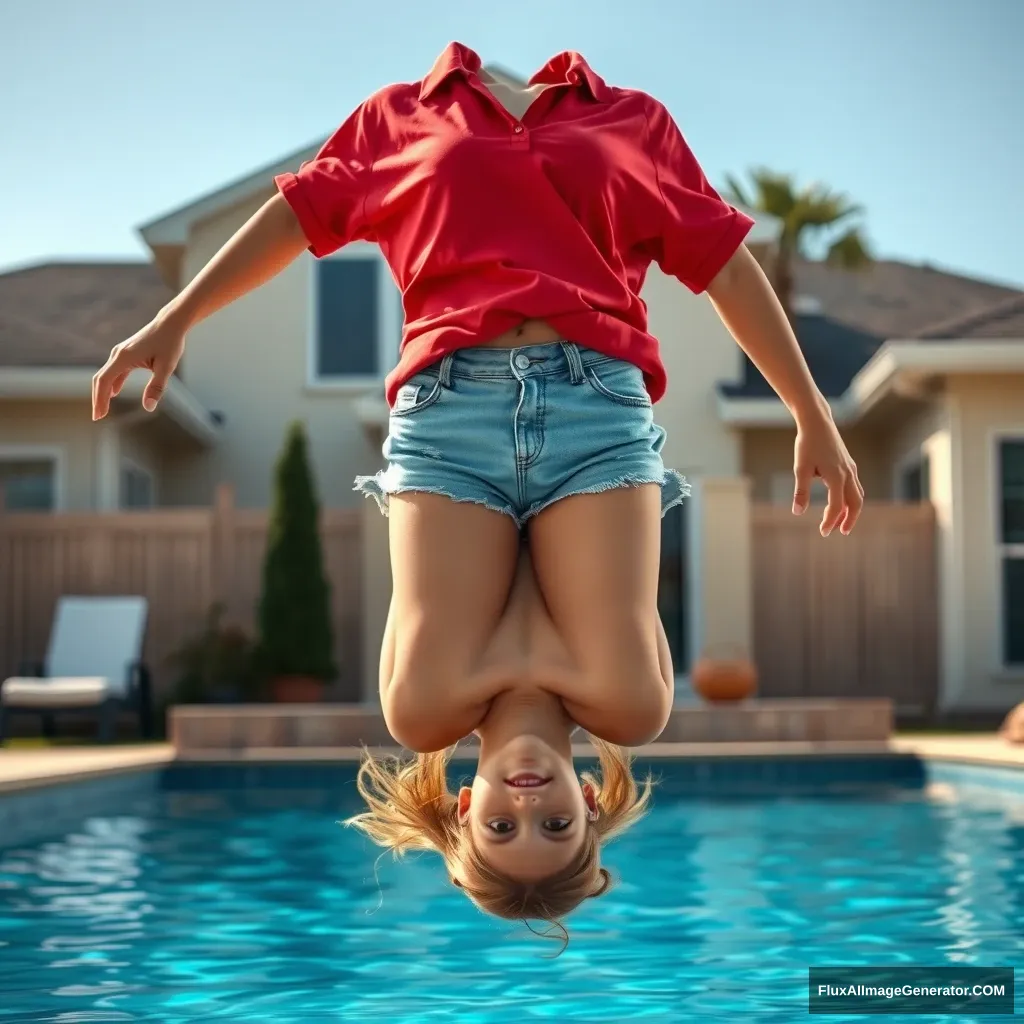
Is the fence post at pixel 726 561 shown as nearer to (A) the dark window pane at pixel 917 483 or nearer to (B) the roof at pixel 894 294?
(A) the dark window pane at pixel 917 483

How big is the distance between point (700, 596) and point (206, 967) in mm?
9516

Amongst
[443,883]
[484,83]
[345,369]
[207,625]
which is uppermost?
[345,369]

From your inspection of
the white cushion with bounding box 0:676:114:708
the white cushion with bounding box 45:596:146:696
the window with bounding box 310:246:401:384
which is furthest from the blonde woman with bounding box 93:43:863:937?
the window with bounding box 310:246:401:384

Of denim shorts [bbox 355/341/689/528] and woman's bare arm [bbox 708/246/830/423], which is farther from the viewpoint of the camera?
woman's bare arm [bbox 708/246/830/423]

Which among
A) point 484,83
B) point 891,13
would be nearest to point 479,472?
point 484,83

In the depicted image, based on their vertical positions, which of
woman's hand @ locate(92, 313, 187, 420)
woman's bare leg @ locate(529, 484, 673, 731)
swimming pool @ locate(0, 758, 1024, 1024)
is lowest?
swimming pool @ locate(0, 758, 1024, 1024)

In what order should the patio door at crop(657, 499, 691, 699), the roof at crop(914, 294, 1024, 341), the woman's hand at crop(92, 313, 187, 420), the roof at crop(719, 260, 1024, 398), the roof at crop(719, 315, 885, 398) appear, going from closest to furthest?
the woman's hand at crop(92, 313, 187, 420) → the roof at crop(914, 294, 1024, 341) → the patio door at crop(657, 499, 691, 699) → the roof at crop(719, 315, 885, 398) → the roof at crop(719, 260, 1024, 398)

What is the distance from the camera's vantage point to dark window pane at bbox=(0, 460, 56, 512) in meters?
14.3

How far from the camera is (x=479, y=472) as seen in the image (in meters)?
2.48

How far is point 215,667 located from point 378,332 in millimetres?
4299

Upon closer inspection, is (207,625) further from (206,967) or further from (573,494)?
(573,494)

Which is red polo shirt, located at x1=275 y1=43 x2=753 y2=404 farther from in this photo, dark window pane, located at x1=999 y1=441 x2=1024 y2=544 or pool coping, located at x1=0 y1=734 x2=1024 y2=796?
dark window pane, located at x1=999 y1=441 x2=1024 y2=544

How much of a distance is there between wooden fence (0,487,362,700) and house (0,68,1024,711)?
49cm

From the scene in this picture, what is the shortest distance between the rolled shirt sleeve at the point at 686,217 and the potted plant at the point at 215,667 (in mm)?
10665
